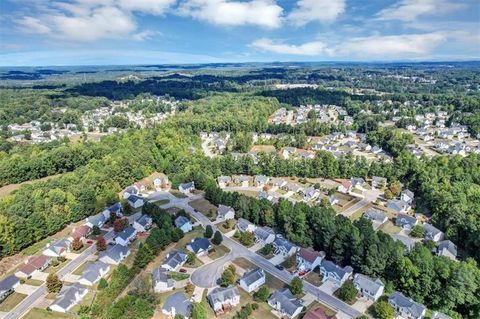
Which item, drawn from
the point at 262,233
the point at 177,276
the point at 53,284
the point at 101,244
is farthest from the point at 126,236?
the point at 262,233

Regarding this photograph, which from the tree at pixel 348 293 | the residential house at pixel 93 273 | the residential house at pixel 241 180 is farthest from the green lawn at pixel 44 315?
the residential house at pixel 241 180

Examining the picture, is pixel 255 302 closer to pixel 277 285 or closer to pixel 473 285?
pixel 277 285

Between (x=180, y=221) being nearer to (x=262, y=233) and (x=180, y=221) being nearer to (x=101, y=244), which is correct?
(x=101, y=244)

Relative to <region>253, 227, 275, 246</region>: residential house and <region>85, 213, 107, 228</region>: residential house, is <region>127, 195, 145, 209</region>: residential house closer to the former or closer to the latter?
<region>85, 213, 107, 228</region>: residential house

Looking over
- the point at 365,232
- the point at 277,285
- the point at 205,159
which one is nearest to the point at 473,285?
the point at 365,232

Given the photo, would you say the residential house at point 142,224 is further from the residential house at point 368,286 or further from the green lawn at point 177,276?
the residential house at point 368,286

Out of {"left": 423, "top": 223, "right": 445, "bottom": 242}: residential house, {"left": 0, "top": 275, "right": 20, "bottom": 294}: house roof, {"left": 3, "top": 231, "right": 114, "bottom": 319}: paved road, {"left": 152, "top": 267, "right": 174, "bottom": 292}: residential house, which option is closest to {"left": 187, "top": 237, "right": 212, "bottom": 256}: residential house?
{"left": 152, "top": 267, "right": 174, "bottom": 292}: residential house
